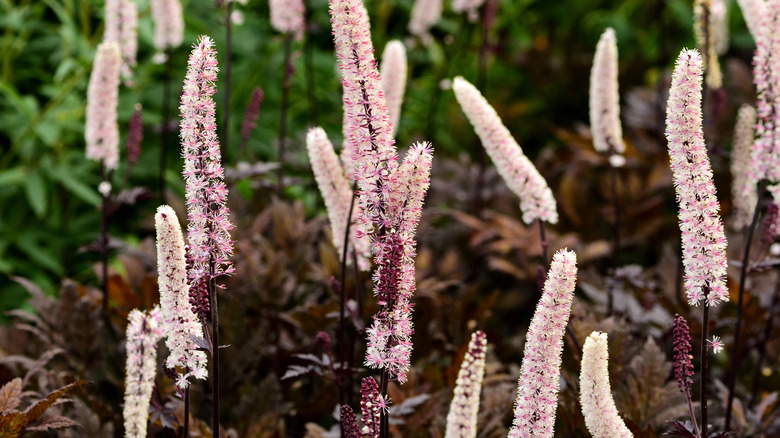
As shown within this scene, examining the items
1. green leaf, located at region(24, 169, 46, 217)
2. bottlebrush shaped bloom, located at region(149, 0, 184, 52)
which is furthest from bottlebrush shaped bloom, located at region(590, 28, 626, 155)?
green leaf, located at region(24, 169, 46, 217)

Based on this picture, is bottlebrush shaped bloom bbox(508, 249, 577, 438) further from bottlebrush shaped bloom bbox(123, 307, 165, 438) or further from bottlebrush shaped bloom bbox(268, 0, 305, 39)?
bottlebrush shaped bloom bbox(268, 0, 305, 39)

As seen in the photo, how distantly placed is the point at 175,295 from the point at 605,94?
1.98 m

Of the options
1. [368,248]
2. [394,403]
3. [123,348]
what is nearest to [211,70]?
[368,248]

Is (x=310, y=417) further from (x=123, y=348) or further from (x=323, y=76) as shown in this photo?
(x=323, y=76)

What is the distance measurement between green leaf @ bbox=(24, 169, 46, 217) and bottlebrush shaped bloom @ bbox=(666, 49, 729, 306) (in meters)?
3.74

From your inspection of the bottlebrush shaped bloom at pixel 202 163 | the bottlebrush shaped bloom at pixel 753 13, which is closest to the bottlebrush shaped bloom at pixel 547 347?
the bottlebrush shaped bloom at pixel 202 163

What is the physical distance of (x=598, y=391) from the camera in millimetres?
1915

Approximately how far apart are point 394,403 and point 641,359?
0.87 metres

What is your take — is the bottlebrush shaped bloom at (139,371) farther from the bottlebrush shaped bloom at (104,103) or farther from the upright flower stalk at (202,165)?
the bottlebrush shaped bloom at (104,103)

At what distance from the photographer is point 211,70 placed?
1.91m

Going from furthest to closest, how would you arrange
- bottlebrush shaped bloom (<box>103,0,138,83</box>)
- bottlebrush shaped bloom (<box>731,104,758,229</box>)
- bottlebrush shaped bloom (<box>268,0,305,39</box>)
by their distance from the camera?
1. bottlebrush shaped bloom (<box>268,0,305,39</box>)
2. bottlebrush shaped bloom (<box>103,0,138,83</box>)
3. bottlebrush shaped bloom (<box>731,104,758,229</box>)

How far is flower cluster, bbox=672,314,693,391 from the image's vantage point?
1.97 metres

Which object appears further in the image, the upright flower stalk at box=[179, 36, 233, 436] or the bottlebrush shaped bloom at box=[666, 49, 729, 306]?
the bottlebrush shaped bloom at box=[666, 49, 729, 306]

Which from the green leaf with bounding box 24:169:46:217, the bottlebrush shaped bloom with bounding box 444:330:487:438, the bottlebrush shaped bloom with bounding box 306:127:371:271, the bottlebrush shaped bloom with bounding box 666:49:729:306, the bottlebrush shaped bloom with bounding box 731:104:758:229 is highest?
the green leaf with bounding box 24:169:46:217
